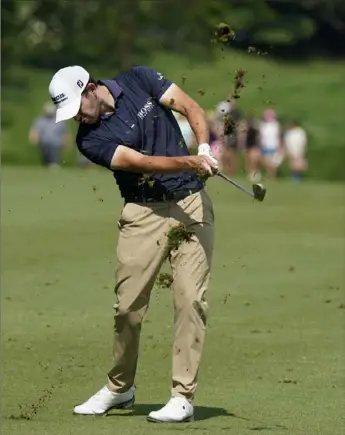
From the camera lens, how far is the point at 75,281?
15984 mm

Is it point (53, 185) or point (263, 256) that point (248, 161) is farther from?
point (263, 256)

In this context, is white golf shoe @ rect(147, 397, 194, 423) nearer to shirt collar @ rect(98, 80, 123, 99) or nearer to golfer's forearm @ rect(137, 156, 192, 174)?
golfer's forearm @ rect(137, 156, 192, 174)

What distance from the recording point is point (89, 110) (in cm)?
858

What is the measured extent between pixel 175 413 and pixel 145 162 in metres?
1.53

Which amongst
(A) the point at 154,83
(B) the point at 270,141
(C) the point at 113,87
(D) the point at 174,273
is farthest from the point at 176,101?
(B) the point at 270,141

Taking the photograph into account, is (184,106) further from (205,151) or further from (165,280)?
(165,280)

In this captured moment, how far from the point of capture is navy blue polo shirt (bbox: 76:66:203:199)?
869cm

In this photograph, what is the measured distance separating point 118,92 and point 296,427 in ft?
7.51

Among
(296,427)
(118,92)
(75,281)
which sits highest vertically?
(118,92)

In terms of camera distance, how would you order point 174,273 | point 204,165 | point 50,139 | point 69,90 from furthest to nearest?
point 50,139, point 174,273, point 69,90, point 204,165

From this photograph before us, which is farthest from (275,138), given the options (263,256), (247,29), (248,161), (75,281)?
(247,29)

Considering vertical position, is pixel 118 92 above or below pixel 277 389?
above

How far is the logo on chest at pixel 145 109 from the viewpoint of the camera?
8766mm

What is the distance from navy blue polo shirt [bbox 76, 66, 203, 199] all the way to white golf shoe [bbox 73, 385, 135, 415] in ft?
4.18
